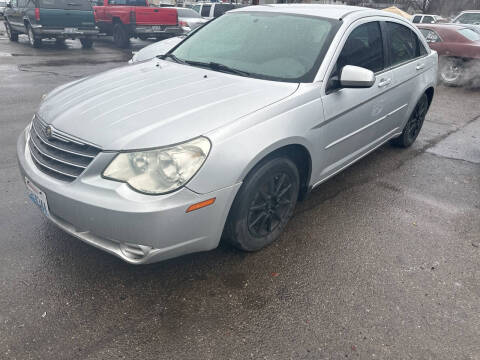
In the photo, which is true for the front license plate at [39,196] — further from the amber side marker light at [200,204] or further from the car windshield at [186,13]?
the car windshield at [186,13]

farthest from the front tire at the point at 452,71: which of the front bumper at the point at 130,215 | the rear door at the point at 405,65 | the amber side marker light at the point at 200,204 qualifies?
the amber side marker light at the point at 200,204

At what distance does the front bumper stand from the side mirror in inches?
51.5

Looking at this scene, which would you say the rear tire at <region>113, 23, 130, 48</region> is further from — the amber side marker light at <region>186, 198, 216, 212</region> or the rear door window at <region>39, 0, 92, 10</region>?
the amber side marker light at <region>186, 198, 216, 212</region>

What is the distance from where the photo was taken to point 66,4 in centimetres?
1258

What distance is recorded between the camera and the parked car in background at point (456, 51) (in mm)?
9836

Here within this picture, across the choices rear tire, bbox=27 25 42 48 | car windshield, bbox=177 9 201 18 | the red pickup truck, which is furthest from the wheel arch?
car windshield, bbox=177 9 201 18

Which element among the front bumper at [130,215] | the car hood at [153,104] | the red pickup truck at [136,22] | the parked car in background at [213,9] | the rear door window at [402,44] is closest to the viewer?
the front bumper at [130,215]

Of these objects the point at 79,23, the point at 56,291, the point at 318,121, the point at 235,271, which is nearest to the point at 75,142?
the point at 56,291

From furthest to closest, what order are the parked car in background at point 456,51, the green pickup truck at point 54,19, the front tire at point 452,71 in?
1. the green pickup truck at point 54,19
2. the front tire at point 452,71
3. the parked car in background at point 456,51

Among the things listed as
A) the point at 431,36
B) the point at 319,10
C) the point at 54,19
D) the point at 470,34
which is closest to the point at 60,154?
the point at 319,10

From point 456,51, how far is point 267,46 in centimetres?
883

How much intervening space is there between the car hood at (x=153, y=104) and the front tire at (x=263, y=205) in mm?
453

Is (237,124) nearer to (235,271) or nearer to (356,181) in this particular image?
(235,271)

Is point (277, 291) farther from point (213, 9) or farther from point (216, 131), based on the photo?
point (213, 9)
